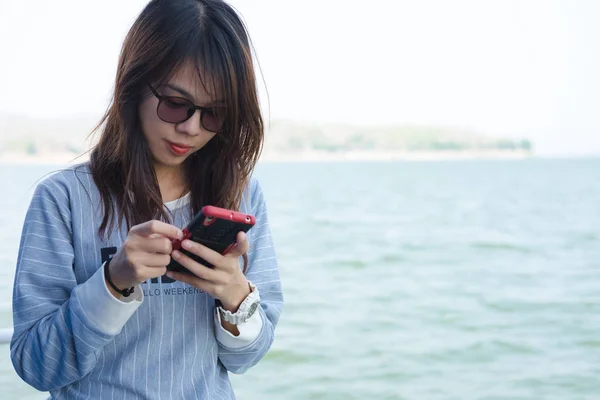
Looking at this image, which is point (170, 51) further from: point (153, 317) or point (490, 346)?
point (490, 346)

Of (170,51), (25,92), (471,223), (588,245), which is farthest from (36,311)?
(25,92)

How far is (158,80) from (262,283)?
1.36ft

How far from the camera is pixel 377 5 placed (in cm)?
5012

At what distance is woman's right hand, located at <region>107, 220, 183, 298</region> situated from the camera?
1.15 meters

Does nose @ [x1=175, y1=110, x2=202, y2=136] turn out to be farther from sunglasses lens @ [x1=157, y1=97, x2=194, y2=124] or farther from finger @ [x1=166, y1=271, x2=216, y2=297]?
finger @ [x1=166, y1=271, x2=216, y2=297]

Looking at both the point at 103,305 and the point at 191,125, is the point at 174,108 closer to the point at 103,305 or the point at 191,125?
the point at 191,125

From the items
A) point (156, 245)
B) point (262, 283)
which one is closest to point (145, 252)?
point (156, 245)

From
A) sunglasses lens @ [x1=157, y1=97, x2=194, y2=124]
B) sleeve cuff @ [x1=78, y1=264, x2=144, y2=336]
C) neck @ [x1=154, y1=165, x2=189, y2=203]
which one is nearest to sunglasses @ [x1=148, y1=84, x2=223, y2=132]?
sunglasses lens @ [x1=157, y1=97, x2=194, y2=124]

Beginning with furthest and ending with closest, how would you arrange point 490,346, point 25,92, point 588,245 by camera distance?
point 25,92, point 588,245, point 490,346

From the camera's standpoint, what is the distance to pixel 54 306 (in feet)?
4.14

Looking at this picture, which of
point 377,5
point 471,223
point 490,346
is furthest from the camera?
point 377,5

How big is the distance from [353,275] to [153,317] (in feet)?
34.4

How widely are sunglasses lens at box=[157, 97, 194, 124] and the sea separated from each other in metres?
0.34

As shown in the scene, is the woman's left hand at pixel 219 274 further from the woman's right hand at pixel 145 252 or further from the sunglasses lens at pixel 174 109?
the sunglasses lens at pixel 174 109
